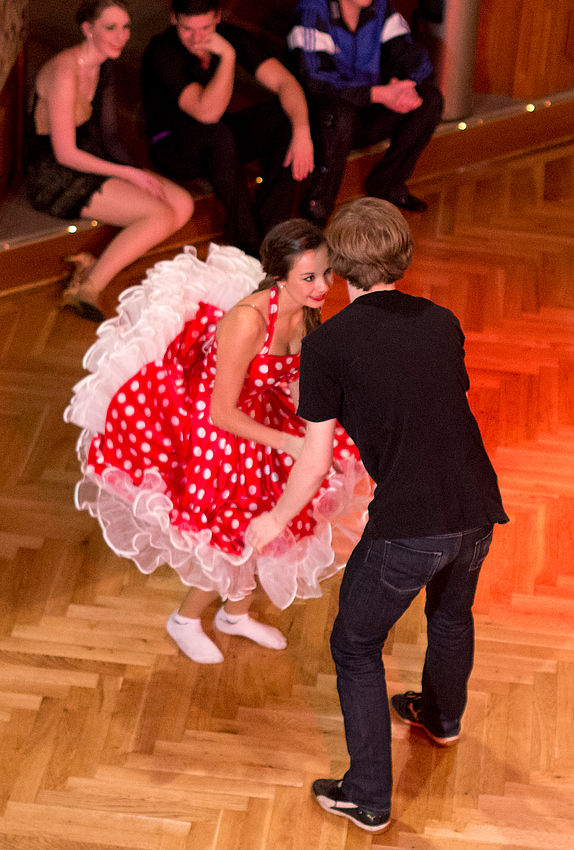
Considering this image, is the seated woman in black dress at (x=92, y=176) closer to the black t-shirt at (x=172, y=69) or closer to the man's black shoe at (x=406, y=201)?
the black t-shirt at (x=172, y=69)

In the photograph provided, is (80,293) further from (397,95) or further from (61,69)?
(397,95)

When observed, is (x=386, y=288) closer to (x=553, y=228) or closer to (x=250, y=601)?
(x=250, y=601)

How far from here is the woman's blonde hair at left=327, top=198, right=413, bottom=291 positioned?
74.6 inches

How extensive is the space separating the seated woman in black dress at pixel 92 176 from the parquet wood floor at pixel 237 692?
53 cm

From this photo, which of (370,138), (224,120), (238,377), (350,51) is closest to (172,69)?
(224,120)

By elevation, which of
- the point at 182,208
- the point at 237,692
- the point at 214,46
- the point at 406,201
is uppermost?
the point at 214,46

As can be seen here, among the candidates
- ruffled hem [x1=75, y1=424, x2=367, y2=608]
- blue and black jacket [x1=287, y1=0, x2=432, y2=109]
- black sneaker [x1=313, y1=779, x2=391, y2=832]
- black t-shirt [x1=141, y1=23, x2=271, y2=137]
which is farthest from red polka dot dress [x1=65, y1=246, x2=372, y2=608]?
blue and black jacket [x1=287, y1=0, x2=432, y2=109]

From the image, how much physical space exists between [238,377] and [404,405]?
2.19 feet

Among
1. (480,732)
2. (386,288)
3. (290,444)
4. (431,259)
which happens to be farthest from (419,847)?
(431,259)

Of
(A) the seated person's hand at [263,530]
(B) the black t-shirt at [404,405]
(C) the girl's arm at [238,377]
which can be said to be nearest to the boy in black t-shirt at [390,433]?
(B) the black t-shirt at [404,405]

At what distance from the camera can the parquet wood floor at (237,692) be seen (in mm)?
2410

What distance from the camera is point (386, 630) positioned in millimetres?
2148

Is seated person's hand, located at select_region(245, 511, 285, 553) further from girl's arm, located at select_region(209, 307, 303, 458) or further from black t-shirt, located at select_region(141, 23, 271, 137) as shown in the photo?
black t-shirt, located at select_region(141, 23, 271, 137)

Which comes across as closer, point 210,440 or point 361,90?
point 210,440
